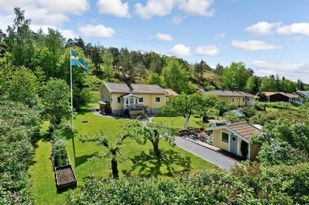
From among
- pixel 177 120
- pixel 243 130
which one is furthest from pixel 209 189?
pixel 177 120

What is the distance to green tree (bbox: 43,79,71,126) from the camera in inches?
1212

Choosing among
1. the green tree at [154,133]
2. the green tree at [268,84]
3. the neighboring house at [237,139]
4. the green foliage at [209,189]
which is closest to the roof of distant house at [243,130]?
the neighboring house at [237,139]

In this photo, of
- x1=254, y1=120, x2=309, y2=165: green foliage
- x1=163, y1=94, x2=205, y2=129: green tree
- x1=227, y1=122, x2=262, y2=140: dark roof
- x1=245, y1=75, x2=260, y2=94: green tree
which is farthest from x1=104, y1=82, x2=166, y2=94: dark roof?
x1=245, y1=75, x2=260, y2=94: green tree

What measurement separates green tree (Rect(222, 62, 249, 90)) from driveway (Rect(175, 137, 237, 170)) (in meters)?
61.9

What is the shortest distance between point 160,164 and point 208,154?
6.11 meters

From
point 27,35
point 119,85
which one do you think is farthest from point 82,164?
point 27,35

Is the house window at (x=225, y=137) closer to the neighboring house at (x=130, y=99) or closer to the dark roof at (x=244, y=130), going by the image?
the dark roof at (x=244, y=130)

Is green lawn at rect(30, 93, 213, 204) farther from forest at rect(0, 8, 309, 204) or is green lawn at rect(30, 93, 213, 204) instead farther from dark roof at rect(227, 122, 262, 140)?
dark roof at rect(227, 122, 262, 140)

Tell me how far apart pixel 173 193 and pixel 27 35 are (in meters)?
57.7

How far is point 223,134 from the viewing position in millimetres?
29875

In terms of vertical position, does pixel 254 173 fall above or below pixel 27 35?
below

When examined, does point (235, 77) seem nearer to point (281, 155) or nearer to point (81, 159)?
point (81, 159)

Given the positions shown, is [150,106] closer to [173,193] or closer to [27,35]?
[27,35]

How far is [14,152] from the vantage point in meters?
16.3
